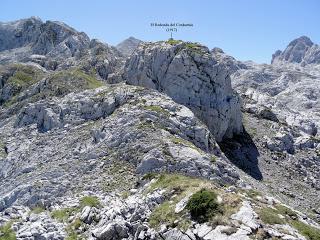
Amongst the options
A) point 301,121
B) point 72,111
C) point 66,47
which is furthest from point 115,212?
point 66,47

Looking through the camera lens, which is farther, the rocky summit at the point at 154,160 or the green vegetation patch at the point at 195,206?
the rocky summit at the point at 154,160

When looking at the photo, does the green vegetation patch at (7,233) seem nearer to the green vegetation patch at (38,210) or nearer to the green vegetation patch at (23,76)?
the green vegetation patch at (38,210)

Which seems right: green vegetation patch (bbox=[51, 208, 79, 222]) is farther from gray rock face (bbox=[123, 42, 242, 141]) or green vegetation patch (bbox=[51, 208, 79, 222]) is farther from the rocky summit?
gray rock face (bbox=[123, 42, 242, 141])

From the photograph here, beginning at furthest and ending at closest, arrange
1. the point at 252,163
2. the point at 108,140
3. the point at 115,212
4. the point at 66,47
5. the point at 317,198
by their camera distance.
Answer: the point at 66,47 → the point at 252,163 → the point at 317,198 → the point at 108,140 → the point at 115,212

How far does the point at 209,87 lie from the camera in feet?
298

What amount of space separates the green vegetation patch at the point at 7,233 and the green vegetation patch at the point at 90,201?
783 cm

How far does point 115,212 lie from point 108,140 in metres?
20.1

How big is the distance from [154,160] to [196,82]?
36.7 meters

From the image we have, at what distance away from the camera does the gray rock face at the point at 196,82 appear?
89.6 m

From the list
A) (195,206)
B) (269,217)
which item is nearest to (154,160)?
(195,206)

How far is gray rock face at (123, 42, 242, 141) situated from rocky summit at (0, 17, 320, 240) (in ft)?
0.72

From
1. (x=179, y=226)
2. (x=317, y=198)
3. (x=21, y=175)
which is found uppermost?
(x=179, y=226)

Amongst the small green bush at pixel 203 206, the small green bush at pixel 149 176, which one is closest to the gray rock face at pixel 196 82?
the small green bush at pixel 149 176

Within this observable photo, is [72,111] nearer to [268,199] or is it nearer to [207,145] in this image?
[207,145]
